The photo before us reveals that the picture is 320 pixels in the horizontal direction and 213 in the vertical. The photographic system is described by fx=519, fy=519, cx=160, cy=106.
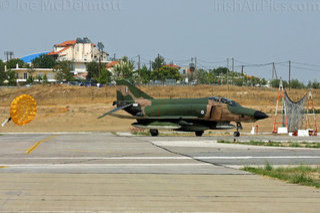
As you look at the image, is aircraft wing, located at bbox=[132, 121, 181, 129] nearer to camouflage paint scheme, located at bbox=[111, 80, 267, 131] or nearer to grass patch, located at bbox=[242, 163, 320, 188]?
camouflage paint scheme, located at bbox=[111, 80, 267, 131]

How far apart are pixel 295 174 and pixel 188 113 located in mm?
23898

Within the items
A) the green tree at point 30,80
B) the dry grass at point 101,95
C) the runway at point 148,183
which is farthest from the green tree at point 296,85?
the runway at point 148,183

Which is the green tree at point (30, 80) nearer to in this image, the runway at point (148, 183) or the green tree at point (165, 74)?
the green tree at point (165, 74)

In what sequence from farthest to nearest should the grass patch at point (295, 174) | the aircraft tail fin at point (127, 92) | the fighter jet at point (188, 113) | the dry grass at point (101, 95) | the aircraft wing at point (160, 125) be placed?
the dry grass at point (101, 95) → the aircraft tail fin at point (127, 92) → the aircraft wing at point (160, 125) → the fighter jet at point (188, 113) → the grass patch at point (295, 174)

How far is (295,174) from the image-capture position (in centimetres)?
1493

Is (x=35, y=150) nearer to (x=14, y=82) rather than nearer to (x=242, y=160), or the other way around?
(x=242, y=160)

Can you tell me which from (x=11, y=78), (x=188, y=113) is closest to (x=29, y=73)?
(x=11, y=78)

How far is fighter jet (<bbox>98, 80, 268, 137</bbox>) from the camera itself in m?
37.7

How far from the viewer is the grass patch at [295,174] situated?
1354 cm

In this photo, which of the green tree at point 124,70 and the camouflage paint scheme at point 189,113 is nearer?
the camouflage paint scheme at point 189,113

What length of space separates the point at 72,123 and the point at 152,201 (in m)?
54.7

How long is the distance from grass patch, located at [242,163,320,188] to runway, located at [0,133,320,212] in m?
0.47

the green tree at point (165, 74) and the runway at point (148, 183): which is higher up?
the green tree at point (165, 74)

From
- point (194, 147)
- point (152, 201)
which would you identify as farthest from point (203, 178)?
point (194, 147)
